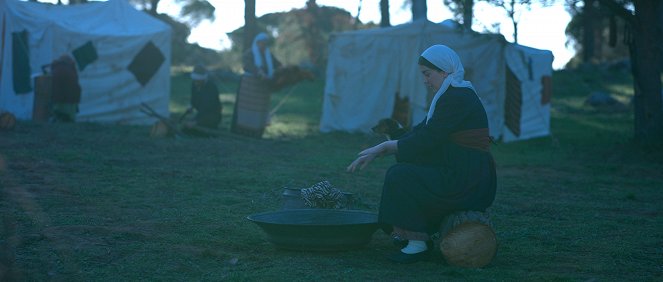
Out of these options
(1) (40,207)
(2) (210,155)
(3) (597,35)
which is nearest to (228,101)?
(2) (210,155)

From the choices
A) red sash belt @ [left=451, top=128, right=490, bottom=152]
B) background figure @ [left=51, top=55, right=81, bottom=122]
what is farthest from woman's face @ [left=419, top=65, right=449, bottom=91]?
background figure @ [left=51, top=55, right=81, bottom=122]

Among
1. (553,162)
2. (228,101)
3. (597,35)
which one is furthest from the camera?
(597,35)

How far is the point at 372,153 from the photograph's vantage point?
5.20 m

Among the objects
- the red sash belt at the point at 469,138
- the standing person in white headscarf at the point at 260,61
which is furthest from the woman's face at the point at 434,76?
the standing person in white headscarf at the point at 260,61

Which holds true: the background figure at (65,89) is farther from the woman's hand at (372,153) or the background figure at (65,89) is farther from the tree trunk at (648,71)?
the woman's hand at (372,153)

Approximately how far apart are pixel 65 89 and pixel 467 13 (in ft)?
22.8

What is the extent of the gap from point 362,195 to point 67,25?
33.0 feet

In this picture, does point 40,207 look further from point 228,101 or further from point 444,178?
point 228,101

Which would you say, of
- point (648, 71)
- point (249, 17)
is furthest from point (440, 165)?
point (249, 17)

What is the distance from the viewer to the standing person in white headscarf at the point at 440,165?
521cm

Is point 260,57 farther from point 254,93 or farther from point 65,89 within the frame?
point 65,89

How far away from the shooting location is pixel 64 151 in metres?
11.2

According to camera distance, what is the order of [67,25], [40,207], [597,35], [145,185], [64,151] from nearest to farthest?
[40,207]
[145,185]
[64,151]
[67,25]
[597,35]

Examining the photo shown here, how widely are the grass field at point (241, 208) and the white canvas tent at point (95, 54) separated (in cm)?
198
